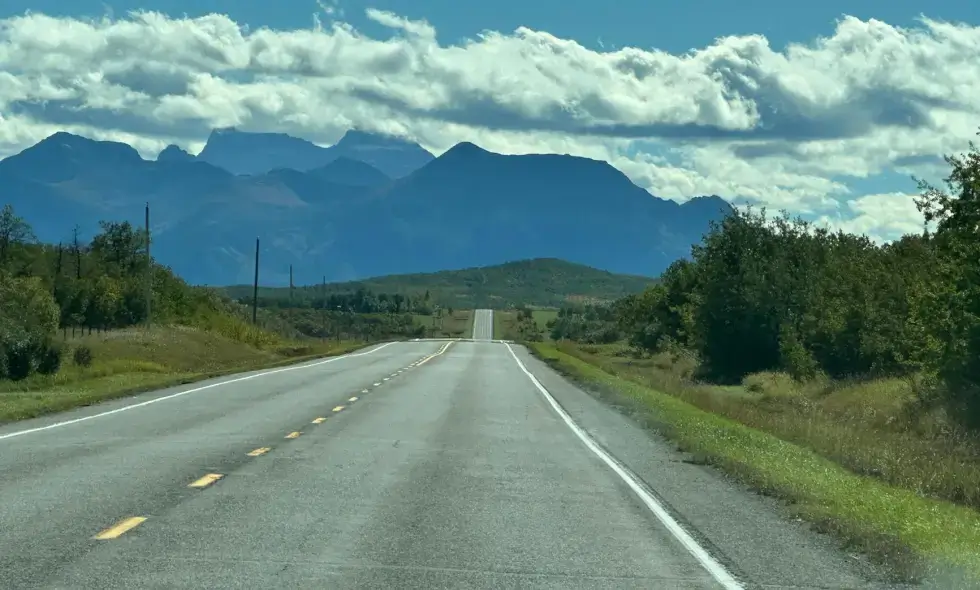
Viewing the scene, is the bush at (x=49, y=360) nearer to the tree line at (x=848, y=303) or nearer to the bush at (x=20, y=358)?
the bush at (x=20, y=358)

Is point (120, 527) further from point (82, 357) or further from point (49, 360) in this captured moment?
point (82, 357)

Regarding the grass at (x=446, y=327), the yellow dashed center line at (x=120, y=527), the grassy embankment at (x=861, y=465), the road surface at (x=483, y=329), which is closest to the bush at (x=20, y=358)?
the grassy embankment at (x=861, y=465)

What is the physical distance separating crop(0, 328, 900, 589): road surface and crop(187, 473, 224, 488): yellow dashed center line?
12 mm

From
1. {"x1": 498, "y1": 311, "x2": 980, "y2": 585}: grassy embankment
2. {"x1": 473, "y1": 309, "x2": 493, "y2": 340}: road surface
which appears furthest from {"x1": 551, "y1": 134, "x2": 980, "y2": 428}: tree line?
{"x1": 473, "y1": 309, "x2": 493, "y2": 340}: road surface

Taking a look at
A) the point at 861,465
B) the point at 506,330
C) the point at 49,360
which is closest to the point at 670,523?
the point at 861,465

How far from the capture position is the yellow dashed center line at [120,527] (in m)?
9.92

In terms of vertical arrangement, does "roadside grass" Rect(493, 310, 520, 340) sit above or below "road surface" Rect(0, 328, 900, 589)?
below

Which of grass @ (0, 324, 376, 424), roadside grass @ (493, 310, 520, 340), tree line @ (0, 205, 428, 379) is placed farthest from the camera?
roadside grass @ (493, 310, 520, 340)

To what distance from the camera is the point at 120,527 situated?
34.0 feet

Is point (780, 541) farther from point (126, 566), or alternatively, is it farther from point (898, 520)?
point (126, 566)

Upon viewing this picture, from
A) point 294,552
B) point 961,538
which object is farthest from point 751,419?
point 294,552

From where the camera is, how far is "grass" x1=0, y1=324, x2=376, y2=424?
1085 inches

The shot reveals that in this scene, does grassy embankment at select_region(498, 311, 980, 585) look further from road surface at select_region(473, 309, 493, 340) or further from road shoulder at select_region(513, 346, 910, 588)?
road surface at select_region(473, 309, 493, 340)

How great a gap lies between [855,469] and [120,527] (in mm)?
10755
